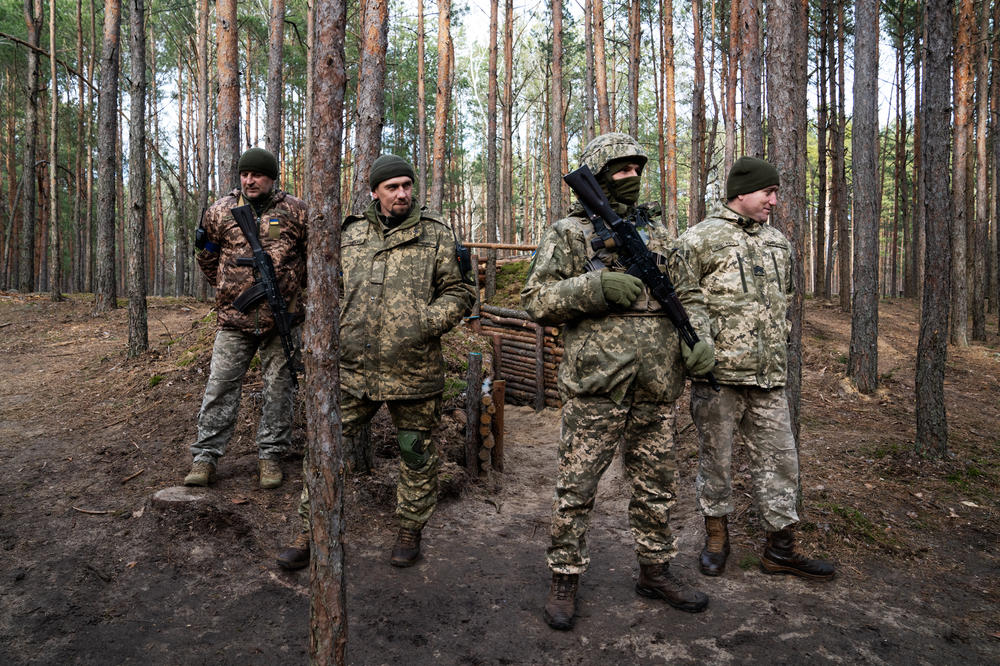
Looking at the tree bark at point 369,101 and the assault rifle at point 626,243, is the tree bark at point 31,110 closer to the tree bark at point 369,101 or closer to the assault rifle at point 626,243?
the tree bark at point 369,101

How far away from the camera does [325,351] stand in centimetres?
193

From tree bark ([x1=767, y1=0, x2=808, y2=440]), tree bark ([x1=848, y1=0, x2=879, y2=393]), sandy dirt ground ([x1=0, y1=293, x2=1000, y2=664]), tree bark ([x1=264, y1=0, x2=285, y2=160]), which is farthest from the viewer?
tree bark ([x1=264, y1=0, x2=285, y2=160])

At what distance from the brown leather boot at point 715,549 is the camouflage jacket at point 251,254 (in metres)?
3.10

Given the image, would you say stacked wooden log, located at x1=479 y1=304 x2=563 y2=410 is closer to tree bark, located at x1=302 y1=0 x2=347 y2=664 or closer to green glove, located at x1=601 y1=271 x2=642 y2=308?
green glove, located at x1=601 y1=271 x2=642 y2=308

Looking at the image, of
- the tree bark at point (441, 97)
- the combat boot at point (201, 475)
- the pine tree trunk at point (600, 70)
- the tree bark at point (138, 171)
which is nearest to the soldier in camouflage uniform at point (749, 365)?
the combat boot at point (201, 475)

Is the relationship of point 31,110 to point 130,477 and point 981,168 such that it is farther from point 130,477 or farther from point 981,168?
point 981,168

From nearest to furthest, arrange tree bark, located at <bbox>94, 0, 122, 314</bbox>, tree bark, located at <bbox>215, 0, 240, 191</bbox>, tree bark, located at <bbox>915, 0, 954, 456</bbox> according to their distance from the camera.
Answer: tree bark, located at <bbox>915, 0, 954, 456</bbox>, tree bark, located at <bbox>215, 0, 240, 191</bbox>, tree bark, located at <bbox>94, 0, 122, 314</bbox>

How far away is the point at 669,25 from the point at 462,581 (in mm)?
18088

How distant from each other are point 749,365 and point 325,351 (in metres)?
2.46

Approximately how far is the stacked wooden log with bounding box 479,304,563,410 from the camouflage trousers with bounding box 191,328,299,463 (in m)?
4.15

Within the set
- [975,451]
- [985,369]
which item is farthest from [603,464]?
[985,369]

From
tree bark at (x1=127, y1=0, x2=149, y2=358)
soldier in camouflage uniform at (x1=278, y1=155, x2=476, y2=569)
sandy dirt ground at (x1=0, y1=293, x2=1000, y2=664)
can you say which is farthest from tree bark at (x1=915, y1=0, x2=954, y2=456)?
tree bark at (x1=127, y1=0, x2=149, y2=358)

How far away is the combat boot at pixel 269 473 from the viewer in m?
4.08

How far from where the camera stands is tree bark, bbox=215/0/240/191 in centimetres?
694
